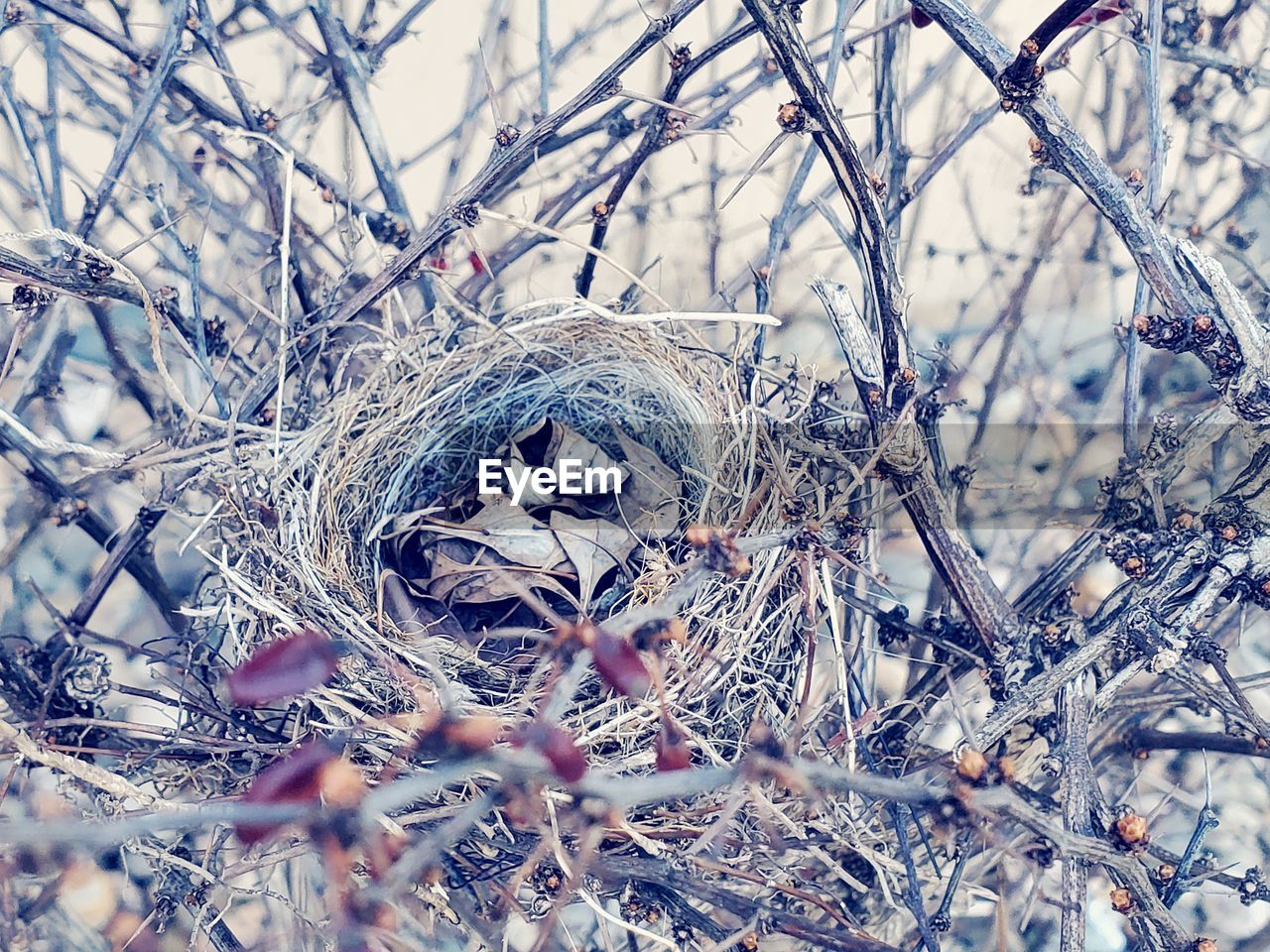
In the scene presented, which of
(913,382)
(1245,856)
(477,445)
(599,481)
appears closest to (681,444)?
(599,481)

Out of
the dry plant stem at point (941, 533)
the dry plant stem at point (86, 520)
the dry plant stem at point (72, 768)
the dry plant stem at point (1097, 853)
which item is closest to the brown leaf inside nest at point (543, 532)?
the dry plant stem at point (86, 520)

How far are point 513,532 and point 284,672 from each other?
0.97m

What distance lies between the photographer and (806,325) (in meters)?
2.72

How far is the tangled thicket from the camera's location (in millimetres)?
1184

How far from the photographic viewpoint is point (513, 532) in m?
1.97

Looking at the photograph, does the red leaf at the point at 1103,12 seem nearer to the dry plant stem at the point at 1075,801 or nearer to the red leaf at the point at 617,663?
the dry plant stem at the point at 1075,801

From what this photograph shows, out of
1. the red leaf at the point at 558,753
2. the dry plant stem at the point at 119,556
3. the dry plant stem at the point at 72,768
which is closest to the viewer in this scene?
the red leaf at the point at 558,753

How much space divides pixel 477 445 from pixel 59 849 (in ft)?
4.73

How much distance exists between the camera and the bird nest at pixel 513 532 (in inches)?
60.5

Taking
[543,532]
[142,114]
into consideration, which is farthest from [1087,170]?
[142,114]

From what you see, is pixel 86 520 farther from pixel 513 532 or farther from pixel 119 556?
pixel 513 532

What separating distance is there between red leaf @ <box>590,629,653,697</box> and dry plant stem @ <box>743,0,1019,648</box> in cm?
60

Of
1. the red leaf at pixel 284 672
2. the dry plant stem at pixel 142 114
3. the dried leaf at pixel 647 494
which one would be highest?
the dry plant stem at pixel 142 114

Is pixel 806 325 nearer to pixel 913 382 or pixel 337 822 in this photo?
pixel 913 382
